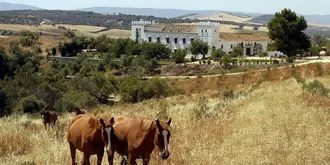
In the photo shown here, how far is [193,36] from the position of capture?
A: 3425 inches

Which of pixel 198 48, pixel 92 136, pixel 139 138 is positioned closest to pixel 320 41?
pixel 198 48

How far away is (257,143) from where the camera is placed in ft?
31.6

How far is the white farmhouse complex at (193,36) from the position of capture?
3342 inches

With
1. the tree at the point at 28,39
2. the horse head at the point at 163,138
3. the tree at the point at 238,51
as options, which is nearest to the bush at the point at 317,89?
the horse head at the point at 163,138

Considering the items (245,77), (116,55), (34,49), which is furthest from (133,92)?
(34,49)

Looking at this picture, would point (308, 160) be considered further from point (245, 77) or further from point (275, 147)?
point (245, 77)

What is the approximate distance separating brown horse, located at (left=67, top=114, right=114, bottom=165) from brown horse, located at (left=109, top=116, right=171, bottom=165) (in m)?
0.24

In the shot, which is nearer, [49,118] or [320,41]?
[49,118]

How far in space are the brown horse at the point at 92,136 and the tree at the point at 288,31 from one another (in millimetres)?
48957

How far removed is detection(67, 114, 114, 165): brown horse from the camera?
296 inches

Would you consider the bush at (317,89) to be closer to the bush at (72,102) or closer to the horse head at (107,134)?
the horse head at (107,134)

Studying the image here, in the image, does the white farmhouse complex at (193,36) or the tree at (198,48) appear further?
the white farmhouse complex at (193,36)

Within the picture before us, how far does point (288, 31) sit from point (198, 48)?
2577 centimetres

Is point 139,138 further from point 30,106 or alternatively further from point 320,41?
point 320,41
